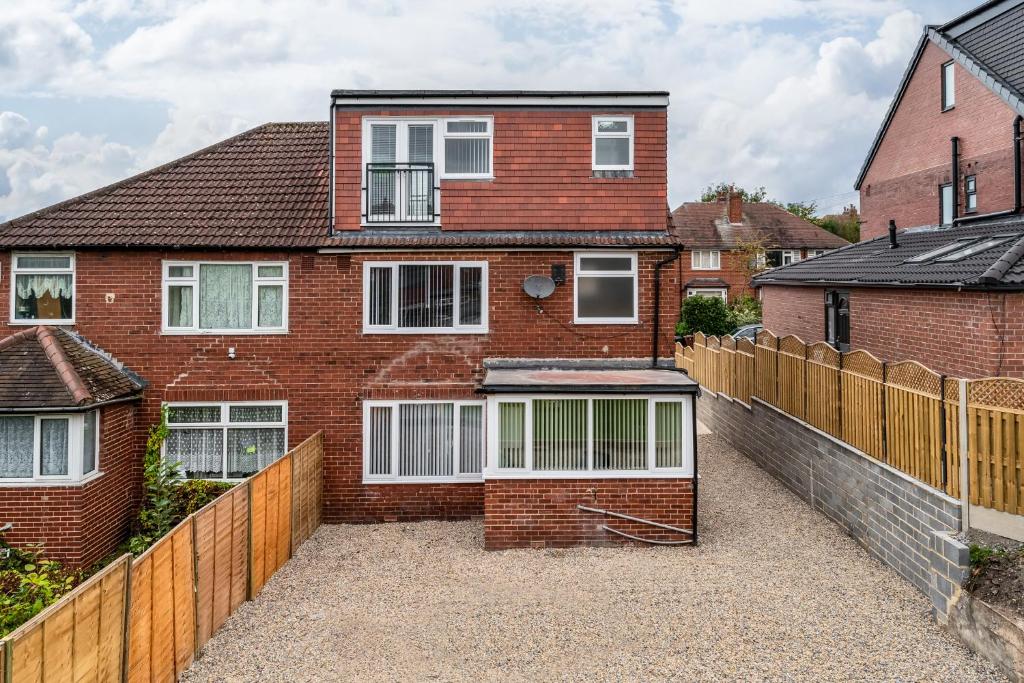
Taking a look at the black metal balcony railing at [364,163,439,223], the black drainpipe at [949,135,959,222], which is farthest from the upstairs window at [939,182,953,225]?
the black metal balcony railing at [364,163,439,223]

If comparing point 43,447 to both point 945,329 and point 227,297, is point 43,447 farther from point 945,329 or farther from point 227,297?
point 945,329

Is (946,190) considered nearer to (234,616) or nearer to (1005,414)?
(1005,414)

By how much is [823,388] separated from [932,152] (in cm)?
1181

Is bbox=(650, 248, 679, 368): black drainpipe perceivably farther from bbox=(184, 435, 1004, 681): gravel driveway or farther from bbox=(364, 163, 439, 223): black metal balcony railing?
bbox=(364, 163, 439, 223): black metal balcony railing

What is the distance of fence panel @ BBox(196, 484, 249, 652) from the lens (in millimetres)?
7465

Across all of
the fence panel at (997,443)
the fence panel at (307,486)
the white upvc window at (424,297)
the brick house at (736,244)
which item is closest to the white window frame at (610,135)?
the white upvc window at (424,297)

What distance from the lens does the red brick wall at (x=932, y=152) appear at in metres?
16.8

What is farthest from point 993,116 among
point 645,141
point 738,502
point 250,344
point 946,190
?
point 250,344

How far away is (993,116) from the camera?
55.1 ft

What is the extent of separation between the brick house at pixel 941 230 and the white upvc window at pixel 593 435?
4604 millimetres

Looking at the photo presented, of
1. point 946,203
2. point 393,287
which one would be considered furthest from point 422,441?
point 946,203

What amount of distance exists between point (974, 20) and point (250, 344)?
19.6 metres

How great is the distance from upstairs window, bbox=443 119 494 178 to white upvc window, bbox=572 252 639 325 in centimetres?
237

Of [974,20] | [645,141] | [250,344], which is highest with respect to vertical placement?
[974,20]
